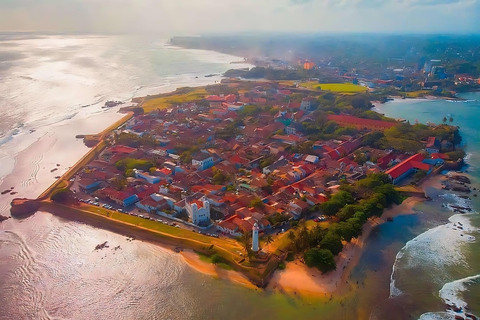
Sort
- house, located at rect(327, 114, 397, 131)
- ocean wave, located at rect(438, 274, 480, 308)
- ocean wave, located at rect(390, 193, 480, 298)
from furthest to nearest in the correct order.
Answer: house, located at rect(327, 114, 397, 131)
ocean wave, located at rect(390, 193, 480, 298)
ocean wave, located at rect(438, 274, 480, 308)

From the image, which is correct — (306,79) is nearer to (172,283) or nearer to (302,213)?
(302,213)

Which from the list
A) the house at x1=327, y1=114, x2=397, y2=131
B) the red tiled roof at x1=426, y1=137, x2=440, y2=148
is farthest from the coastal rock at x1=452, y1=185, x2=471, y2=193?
the house at x1=327, y1=114, x2=397, y2=131

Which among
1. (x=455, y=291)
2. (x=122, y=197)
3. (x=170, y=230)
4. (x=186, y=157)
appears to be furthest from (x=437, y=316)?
(x=186, y=157)

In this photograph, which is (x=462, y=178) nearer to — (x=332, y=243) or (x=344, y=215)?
(x=344, y=215)

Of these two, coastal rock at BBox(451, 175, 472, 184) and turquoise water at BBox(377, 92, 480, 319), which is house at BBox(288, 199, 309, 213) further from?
coastal rock at BBox(451, 175, 472, 184)

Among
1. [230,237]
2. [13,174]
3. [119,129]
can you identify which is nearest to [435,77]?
[119,129]
